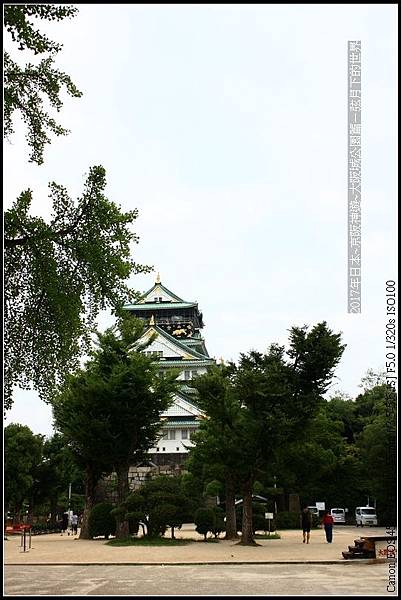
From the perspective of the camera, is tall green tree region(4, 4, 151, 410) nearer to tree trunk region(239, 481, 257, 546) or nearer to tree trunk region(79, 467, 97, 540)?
tree trunk region(239, 481, 257, 546)

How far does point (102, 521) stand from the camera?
32062mm

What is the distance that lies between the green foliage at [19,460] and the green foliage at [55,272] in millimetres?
28113

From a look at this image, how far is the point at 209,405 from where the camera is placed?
89.3ft

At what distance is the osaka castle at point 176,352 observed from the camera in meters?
51.6

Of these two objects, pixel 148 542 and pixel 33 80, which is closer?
pixel 33 80

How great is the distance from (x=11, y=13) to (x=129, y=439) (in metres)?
23.1

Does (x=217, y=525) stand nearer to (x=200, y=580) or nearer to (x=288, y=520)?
(x=288, y=520)

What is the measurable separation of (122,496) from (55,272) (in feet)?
72.0

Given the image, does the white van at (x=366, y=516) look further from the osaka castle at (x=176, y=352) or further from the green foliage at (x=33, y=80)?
the green foliage at (x=33, y=80)

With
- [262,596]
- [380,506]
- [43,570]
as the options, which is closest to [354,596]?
[262,596]

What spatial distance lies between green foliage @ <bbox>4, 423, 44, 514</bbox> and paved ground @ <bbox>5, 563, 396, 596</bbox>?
22.8m

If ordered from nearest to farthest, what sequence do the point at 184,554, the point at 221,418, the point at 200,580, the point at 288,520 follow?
the point at 200,580, the point at 184,554, the point at 221,418, the point at 288,520

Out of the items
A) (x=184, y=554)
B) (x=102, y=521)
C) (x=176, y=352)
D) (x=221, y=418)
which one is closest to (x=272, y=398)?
(x=221, y=418)

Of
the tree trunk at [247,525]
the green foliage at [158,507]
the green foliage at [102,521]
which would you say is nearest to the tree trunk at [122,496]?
the green foliage at [102,521]
